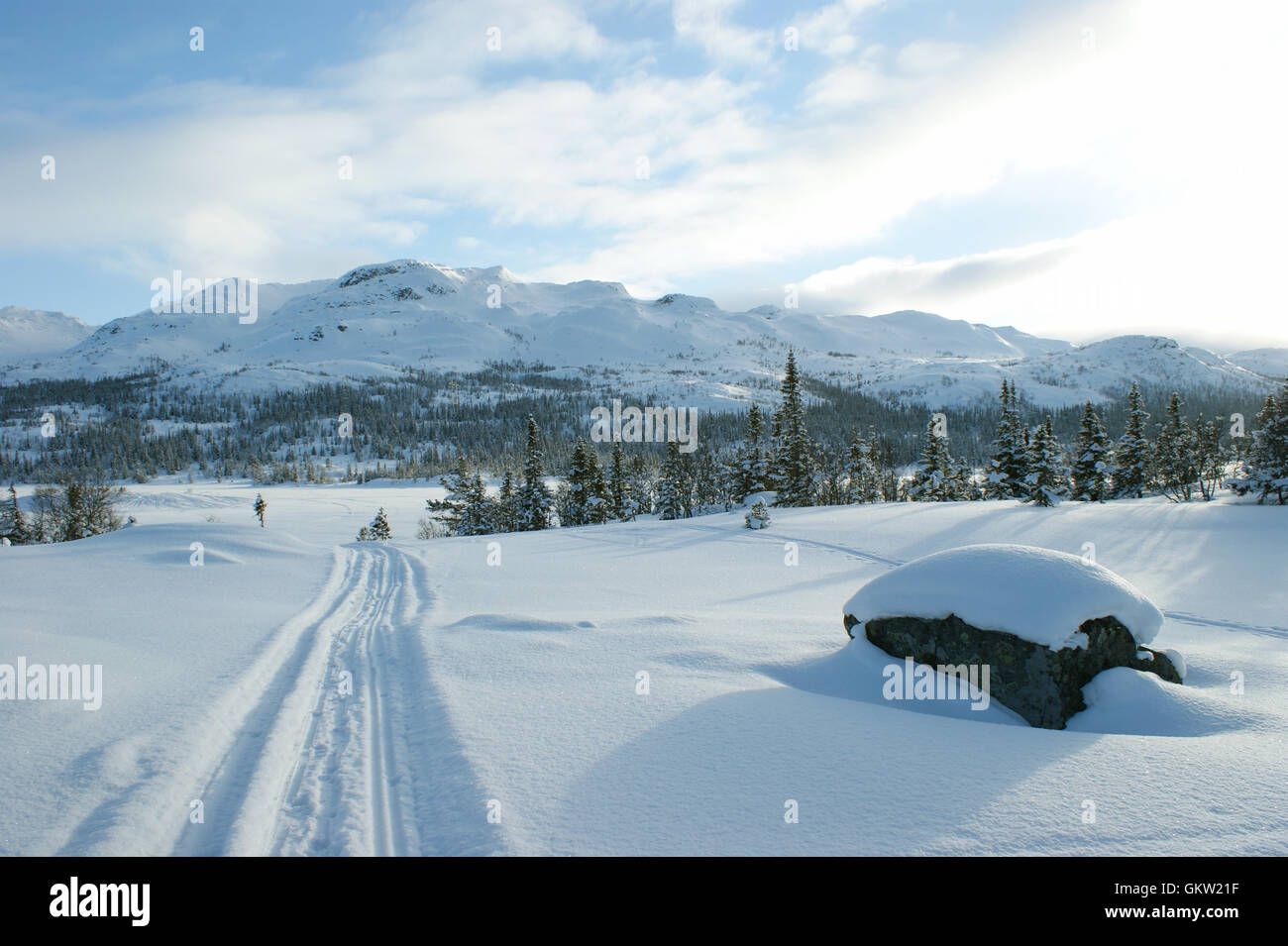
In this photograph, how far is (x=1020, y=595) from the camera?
651 cm

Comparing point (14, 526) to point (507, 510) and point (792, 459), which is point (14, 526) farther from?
point (792, 459)

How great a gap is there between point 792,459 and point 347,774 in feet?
139

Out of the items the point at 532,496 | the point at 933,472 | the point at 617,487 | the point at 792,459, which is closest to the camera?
the point at 933,472

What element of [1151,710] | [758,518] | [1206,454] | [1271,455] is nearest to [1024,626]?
[1151,710]

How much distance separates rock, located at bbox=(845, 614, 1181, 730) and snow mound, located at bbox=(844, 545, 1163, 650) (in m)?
0.11

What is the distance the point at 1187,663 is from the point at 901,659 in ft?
13.6

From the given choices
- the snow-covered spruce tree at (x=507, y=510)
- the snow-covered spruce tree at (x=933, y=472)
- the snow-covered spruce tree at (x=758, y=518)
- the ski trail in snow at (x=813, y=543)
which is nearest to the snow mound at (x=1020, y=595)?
the ski trail in snow at (x=813, y=543)

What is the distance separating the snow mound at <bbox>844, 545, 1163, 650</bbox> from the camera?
249 inches

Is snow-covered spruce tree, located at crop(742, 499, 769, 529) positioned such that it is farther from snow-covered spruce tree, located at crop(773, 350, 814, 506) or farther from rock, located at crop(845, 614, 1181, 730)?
rock, located at crop(845, 614, 1181, 730)

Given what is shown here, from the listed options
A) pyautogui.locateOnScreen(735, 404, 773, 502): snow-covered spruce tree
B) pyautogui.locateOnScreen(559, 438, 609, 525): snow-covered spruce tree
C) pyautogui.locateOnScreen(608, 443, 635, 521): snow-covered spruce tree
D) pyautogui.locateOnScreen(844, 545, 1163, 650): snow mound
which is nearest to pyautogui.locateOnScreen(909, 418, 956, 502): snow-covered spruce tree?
pyautogui.locateOnScreen(735, 404, 773, 502): snow-covered spruce tree

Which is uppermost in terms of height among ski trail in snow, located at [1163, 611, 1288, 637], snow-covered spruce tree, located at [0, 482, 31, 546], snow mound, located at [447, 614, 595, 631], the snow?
the snow
